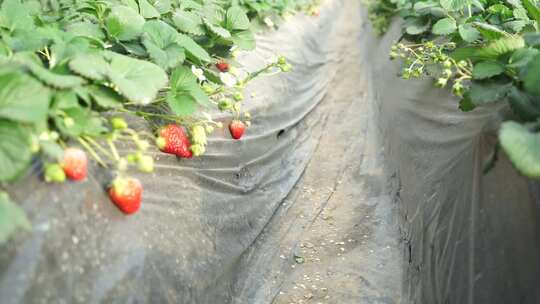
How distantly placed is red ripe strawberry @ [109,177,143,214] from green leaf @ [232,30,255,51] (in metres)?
0.94

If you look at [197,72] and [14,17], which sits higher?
[14,17]

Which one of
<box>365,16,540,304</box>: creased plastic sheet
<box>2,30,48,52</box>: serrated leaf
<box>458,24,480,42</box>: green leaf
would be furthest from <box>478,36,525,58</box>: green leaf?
<box>2,30,48,52</box>: serrated leaf

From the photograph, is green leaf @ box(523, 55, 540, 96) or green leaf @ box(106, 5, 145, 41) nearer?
green leaf @ box(523, 55, 540, 96)

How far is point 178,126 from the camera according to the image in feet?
5.23

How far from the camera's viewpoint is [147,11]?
179cm

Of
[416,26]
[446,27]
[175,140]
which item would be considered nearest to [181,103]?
[175,140]

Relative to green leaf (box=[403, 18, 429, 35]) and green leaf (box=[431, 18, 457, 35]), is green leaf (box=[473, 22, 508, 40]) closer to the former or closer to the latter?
green leaf (box=[431, 18, 457, 35])

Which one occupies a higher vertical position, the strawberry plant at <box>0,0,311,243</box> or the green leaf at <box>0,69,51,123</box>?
the green leaf at <box>0,69,51,123</box>

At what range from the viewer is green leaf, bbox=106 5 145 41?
1.55 metres

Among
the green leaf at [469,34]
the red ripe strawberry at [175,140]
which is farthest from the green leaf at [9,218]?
the green leaf at [469,34]

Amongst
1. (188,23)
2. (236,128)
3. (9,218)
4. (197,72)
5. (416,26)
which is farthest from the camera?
(416,26)

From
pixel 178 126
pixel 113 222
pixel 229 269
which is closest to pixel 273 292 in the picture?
pixel 229 269

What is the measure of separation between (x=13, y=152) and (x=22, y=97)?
136 mm

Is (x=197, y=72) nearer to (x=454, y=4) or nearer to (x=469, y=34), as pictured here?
(x=469, y=34)
